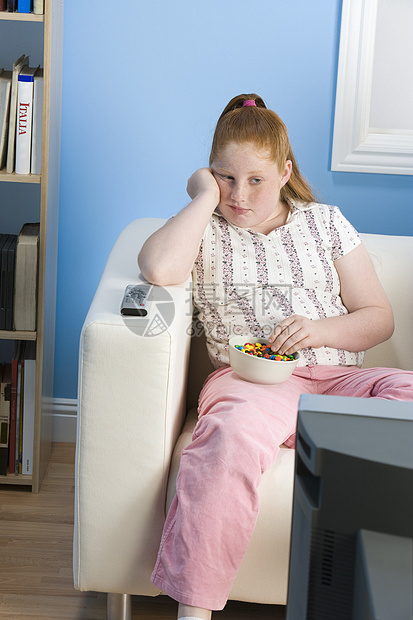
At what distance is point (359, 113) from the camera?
1905 mm

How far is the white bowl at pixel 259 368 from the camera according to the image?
1305mm

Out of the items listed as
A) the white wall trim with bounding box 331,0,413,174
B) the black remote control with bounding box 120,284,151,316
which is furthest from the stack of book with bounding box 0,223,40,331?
the white wall trim with bounding box 331,0,413,174

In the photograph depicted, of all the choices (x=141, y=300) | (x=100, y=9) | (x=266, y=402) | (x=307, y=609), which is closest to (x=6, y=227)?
(x=100, y=9)

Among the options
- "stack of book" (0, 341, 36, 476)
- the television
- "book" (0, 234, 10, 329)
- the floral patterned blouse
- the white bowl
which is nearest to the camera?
the television

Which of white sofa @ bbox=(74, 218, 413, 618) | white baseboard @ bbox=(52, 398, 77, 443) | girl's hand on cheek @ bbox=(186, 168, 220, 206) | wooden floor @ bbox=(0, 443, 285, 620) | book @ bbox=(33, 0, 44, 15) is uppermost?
book @ bbox=(33, 0, 44, 15)

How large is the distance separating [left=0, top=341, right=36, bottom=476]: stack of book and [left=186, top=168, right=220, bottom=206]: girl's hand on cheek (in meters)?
0.68

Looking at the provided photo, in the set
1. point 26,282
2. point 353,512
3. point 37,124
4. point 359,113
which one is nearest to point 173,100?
point 37,124

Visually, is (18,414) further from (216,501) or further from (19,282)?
(216,501)

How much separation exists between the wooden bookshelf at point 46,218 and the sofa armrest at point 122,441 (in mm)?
577

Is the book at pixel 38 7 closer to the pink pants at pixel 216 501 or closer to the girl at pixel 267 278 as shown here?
the girl at pixel 267 278

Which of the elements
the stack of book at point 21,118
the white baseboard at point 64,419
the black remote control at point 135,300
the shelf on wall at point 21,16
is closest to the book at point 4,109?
the stack of book at point 21,118

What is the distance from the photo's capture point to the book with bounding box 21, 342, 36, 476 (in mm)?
1864

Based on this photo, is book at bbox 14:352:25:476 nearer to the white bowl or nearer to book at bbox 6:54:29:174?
book at bbox 6:54:29:174

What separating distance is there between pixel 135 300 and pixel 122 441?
0.25 meters
